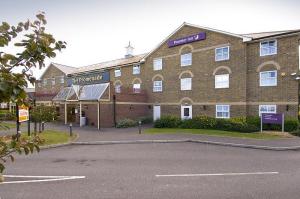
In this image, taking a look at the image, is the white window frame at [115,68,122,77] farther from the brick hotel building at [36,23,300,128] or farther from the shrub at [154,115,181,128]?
the shrub at [154,115,181,128]

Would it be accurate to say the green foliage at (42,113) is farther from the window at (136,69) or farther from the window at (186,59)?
the window at (136,69)

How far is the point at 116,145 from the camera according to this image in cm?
1497

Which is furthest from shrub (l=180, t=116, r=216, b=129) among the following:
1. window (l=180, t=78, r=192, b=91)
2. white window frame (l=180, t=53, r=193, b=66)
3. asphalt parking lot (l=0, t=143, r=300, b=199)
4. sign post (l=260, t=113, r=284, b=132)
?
asphalt parking lot (l=0, t=143, r=300, b=199)

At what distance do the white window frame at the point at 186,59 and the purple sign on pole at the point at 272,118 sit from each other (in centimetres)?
1024

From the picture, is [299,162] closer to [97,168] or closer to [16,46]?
[97,168]

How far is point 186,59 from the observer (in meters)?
27.6

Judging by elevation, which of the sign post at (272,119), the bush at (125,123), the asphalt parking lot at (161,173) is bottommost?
the asphalt parking lot at (161,173)

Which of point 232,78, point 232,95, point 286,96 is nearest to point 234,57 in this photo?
point 232,78

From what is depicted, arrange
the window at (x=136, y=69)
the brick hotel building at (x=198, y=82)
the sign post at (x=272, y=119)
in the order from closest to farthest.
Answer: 1. the sign post at (x=272, y=119)
2. the brick hotel building at (x=198, y=82)
3. the window at (x=136, y=69)

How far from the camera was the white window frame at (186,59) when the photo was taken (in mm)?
27281

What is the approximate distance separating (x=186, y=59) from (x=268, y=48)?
337 inches

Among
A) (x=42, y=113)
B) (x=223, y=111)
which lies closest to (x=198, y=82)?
(x=223, y=111)

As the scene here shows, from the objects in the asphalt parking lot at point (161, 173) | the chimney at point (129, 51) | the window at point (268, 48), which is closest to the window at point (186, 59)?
the window at point (268, 48)

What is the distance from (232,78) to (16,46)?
923 inches
